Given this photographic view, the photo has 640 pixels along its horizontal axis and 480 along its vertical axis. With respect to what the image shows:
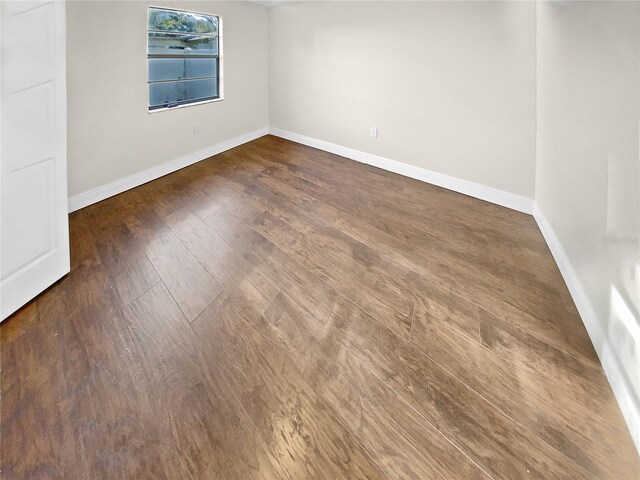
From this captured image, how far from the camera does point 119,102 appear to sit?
2996 millimetres

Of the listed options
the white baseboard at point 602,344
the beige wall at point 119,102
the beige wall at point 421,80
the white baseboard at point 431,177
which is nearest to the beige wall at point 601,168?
the white baseboard at point 602,344

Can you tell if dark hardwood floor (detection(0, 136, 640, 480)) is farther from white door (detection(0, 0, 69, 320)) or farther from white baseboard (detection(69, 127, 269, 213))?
white baseboard (detection(69, 127, 269, 213))

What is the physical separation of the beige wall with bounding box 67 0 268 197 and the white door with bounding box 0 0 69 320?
3.89 ft

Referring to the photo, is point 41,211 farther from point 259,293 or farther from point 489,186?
point 489,186

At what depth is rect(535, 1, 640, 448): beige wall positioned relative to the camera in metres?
1.24

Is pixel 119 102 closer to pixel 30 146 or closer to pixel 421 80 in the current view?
pixel 30 146

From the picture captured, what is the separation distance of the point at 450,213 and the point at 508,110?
107cm

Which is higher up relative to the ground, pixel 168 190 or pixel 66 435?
pixel 168 190

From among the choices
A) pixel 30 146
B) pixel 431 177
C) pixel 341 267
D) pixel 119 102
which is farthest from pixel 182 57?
pixel 341 267

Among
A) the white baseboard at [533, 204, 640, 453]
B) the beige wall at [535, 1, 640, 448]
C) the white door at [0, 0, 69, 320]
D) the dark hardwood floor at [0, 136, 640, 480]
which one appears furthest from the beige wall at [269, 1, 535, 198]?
the white door at [0, 0, 69, 320]

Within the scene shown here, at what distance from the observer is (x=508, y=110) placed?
287cm

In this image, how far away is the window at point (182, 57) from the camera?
3.39m

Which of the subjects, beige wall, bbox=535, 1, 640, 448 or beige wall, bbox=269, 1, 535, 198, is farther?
beige wall, bbox=269, 1, 535, 198

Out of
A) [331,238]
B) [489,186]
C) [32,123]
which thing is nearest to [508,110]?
[489,186]
